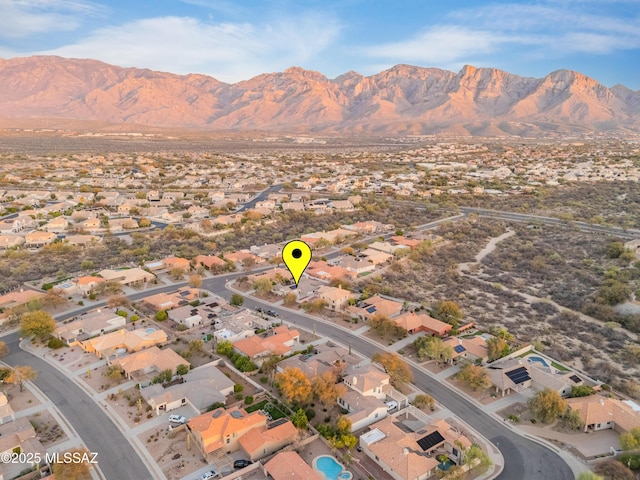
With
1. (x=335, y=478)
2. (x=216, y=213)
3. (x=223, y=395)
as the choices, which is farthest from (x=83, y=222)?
(x=335, y=478)

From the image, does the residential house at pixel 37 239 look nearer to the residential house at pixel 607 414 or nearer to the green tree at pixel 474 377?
the green tree at pixel 474 377

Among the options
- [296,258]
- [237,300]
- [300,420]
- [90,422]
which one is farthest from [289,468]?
[296,258]

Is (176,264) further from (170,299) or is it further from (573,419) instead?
(573,419)

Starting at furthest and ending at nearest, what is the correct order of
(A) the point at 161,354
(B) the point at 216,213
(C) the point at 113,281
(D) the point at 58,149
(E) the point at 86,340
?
(D) the point at 58,149 < (B) the point at 216,213 < (C) the point at 113,281 < (E) the point at 86,340 < (A) the point at 161,354

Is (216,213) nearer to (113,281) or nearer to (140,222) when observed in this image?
(140,222)

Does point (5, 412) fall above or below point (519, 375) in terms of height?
below

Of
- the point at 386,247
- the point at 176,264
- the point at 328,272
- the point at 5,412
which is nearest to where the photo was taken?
the point at 5,412

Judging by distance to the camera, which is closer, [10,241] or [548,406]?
[548,406]
